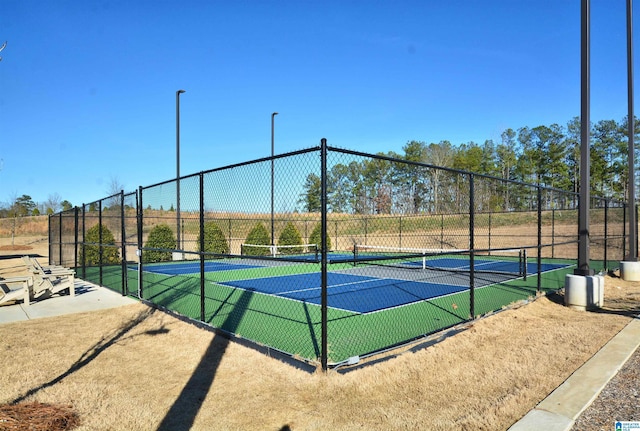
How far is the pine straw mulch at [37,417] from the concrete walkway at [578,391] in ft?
11.5

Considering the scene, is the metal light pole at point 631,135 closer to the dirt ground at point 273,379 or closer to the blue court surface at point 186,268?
the dirt ground at point 273,379

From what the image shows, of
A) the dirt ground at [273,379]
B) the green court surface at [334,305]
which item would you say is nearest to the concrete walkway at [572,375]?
the dirt ground at [273,379]

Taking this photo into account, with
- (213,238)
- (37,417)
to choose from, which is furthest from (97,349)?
(213,238)

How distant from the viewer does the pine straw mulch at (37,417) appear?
3137 mm

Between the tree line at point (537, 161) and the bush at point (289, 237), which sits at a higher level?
the tree line at point (537, 161)

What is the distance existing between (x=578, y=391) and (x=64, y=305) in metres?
9.03

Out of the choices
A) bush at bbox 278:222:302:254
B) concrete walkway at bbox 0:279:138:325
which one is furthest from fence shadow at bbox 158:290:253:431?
bush at bbox 278:222:302:254

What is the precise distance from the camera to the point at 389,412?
11.9 ft

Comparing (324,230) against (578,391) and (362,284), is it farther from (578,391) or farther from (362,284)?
A: (362,284)

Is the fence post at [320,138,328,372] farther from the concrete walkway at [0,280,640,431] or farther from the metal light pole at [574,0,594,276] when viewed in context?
the metal light pole at [574,0,594,276]

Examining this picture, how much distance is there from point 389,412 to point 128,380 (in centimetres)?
276

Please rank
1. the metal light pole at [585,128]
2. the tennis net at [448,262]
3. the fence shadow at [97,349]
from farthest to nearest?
1. the metal light pole at [585,128]
2. the tennis net at [448,262]
3. the fence shadow at [97,349]

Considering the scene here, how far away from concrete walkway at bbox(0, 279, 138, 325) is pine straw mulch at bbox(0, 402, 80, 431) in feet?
15.3

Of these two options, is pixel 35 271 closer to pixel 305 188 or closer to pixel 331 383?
pixel 305 188
